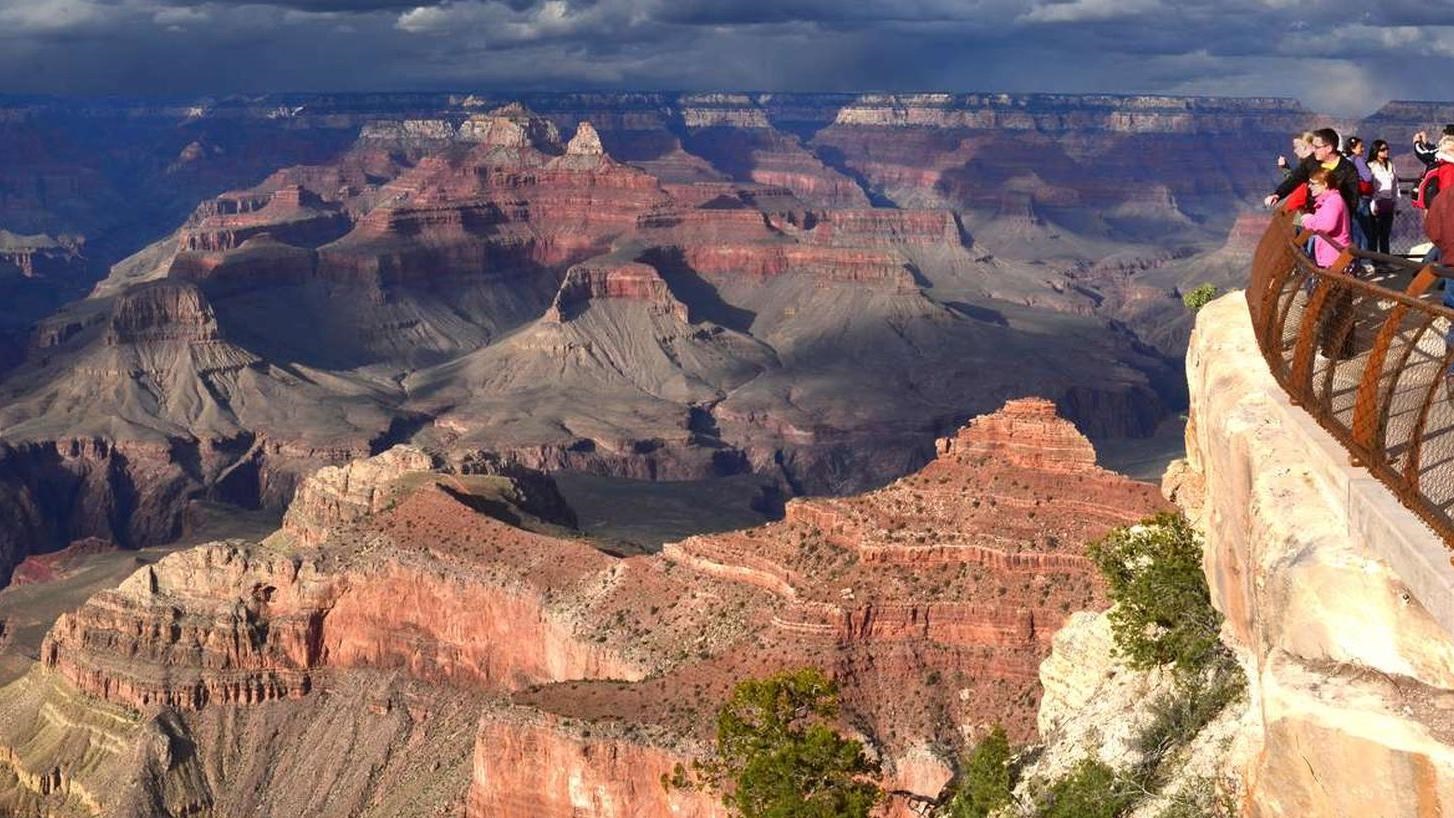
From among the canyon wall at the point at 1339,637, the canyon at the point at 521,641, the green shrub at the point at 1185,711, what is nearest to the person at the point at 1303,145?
the canyon wall at the point at 1339,637

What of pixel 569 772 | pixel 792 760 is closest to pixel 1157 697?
pixel 792 760

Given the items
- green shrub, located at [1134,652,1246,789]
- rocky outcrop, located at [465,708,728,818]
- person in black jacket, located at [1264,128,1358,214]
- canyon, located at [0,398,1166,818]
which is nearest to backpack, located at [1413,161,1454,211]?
person in black jacket, located at [1264,128,1358,214]

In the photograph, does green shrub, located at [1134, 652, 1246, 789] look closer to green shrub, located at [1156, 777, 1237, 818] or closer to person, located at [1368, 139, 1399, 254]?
green shrub, located at [1156, 777, 1237, 818]

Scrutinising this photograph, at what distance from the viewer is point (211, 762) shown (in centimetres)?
7538

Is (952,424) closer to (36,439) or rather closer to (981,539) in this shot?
(36,439)

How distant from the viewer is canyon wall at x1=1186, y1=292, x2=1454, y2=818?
1467cm

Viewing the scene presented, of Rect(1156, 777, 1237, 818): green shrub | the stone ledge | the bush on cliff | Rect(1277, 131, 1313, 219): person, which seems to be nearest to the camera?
the stone ledge

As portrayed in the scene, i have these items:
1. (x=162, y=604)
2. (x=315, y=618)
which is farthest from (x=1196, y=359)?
(x=162, y=604)

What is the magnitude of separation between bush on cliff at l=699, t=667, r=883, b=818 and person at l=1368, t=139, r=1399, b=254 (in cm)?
1316

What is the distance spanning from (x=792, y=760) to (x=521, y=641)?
3267cm

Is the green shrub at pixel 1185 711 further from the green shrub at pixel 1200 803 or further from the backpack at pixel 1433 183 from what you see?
the backpack at pixel 1433 183

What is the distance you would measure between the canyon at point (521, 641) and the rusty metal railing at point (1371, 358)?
2414 centimetres

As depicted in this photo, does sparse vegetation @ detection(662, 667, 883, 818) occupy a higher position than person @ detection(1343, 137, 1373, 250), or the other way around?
person @ detection(1343, 137, 1373, 250)

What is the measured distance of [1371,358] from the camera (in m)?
17.3
